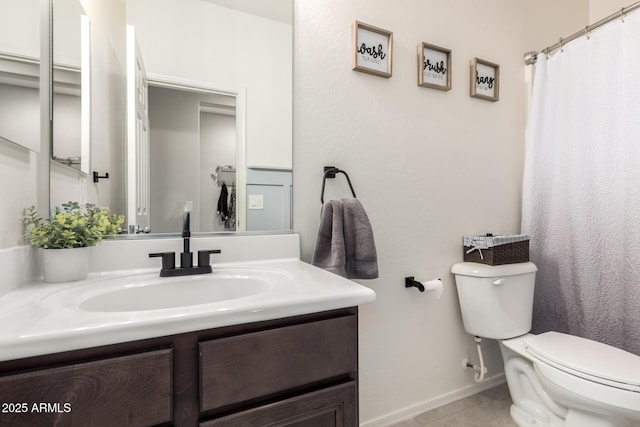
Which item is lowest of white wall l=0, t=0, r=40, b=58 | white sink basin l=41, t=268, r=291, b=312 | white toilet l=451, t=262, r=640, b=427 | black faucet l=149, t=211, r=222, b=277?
white toilet l=451, t=262, r=640, b=427

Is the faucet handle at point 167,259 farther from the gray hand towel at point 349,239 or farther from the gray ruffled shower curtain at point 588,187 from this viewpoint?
the gray ruffled shower curtain at point 588,187

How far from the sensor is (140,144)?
3.52 ft

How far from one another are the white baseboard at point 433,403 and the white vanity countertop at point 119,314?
37.4 inches

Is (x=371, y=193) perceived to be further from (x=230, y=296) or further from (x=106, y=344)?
(x=106, y=344)

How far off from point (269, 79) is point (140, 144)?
526mm

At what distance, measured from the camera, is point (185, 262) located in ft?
3.15

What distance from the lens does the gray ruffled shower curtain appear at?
1359 millimetres

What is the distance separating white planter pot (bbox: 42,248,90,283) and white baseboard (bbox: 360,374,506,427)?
124cm

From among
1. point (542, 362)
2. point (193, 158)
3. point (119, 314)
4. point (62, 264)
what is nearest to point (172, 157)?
point (193, 158)

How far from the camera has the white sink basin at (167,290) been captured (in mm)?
764

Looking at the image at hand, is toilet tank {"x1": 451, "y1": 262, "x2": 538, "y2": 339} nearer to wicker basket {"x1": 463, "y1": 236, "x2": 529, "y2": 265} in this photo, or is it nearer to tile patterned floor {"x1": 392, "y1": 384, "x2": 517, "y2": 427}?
wicker basket {"x1": 463, "y1": 236, "x2": 529, "y2": 265}

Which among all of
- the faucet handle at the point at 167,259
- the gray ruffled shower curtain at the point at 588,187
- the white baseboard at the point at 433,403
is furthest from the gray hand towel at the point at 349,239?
the gray ruffled shower curtain at the point at 588,187

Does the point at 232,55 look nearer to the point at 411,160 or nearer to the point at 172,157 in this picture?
the point at 172,157

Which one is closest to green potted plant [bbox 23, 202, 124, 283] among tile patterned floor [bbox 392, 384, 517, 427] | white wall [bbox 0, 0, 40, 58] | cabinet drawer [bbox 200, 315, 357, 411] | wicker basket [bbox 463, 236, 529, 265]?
white wall [bbox 0, 0, 40, 58]
